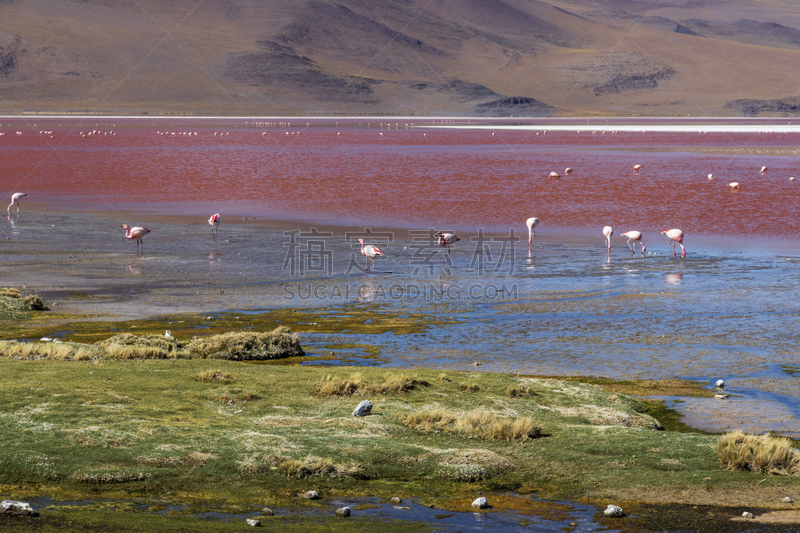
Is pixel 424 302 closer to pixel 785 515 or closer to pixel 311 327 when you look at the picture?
pixel 311 327

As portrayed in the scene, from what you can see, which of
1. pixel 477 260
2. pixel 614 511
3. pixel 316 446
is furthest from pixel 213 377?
pixel 477 260

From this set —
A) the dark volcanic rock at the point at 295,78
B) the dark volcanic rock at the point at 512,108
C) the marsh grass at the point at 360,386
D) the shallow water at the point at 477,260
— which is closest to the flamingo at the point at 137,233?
the shallow water at the point at 477,260

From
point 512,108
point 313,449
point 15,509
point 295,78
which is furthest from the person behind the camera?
point 295,78

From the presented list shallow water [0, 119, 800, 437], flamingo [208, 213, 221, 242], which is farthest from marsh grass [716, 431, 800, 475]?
flamingo [208, 213, 221, 242]

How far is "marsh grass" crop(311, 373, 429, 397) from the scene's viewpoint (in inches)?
422

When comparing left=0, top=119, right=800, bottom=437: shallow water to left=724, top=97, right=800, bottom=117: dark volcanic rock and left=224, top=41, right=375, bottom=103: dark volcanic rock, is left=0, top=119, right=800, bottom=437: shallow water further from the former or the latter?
left=724, top=97, right=800, bottom=117: dark volcanic rock

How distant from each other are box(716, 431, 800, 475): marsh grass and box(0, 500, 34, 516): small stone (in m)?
6.12

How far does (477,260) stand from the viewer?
74.2 ft

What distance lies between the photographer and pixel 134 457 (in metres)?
8.27

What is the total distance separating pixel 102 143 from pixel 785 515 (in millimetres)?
72358

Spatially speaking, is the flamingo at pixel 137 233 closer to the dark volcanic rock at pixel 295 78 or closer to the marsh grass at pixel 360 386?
the marsh grass at pixel 360 386

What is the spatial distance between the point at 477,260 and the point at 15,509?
54.2ft

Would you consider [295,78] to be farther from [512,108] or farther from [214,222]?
[214,222]

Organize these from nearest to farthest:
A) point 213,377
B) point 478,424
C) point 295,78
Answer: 1. point 478,424
2. point 213,377
3. point 295,78
